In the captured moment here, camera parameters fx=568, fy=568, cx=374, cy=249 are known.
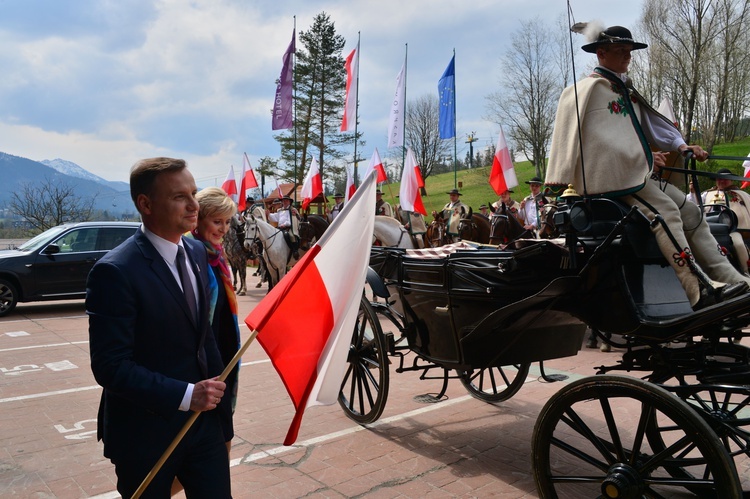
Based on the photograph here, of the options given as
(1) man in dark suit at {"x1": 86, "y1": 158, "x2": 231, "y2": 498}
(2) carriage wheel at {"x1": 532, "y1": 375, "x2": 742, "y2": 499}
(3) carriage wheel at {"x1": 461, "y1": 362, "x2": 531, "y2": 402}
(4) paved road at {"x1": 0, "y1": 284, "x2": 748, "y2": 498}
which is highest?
(1) man in dark suit at {"x1": 86, "y1": 158, "x2": 231, "y2": 498}

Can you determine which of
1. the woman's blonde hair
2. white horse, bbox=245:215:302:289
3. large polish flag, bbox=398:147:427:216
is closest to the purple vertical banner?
large polish flag, bbox=398:147:427:216

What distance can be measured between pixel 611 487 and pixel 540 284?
50.2 inches

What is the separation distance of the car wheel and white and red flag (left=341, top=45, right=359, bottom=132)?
13.4m

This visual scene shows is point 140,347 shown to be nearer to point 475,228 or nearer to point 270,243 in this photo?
point 270,243

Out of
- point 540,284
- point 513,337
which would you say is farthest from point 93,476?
point 540,284

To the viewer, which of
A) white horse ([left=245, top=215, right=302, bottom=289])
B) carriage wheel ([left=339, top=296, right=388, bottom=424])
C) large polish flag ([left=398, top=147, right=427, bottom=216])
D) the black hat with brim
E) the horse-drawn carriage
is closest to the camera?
the horse-drawn carriage

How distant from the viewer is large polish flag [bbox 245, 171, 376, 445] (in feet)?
7.85

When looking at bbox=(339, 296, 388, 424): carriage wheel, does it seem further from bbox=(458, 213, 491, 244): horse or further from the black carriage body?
bbox=(458, 213, 491, 244): horse

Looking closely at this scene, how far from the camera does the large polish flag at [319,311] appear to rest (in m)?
2.39

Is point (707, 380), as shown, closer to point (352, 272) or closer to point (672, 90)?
point (352, 272)

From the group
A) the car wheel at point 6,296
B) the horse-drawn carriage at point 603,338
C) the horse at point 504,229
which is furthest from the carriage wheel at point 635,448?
the car wheel at point 6,296

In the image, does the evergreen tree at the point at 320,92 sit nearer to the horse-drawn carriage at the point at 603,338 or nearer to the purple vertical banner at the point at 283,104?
the purple vertical banner at the point at 283,104

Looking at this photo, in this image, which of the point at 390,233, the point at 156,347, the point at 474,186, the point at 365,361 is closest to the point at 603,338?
the point at 365,361

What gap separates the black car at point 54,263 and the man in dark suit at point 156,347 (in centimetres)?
1056
